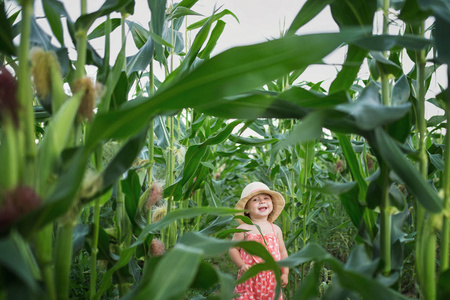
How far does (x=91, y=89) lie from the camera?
2.08 ft

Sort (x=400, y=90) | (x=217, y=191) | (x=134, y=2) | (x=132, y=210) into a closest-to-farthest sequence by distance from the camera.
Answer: (x=400, y=90) < (x=134, y=2) < (x=132, y=210) < (x=217, y=191)

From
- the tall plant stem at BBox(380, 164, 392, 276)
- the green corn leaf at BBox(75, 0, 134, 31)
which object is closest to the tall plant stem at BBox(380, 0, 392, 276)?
the tall plant stem at BBox(380, 164, 392, 276)

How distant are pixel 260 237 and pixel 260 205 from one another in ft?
0.55

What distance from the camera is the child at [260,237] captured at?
1.94 metres

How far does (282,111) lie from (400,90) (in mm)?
309

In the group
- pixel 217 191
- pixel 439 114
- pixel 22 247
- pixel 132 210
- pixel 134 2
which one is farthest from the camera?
pixel 217 191

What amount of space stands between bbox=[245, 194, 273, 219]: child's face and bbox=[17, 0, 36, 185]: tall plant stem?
1639 millimetres

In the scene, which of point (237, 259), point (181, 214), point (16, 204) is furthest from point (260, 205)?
point (16, 204)

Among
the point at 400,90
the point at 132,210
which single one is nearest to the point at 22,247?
the point at 132,210

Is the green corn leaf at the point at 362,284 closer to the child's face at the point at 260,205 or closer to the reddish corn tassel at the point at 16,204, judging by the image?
the reddish corn tassel at the point at 16,204

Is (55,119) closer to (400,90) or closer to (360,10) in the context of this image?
(360,10)

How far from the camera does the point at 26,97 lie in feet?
1.75

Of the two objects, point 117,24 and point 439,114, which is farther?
point 439,114

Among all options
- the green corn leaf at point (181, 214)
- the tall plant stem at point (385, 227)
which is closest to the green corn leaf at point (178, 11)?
the green corn leaf at point (181, 214)
